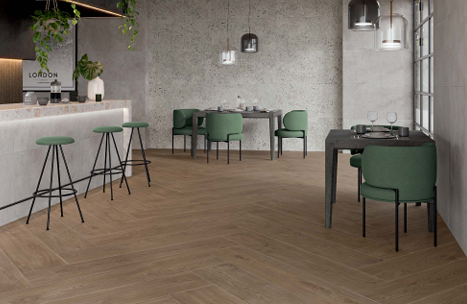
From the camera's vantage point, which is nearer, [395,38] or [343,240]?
[343,240]

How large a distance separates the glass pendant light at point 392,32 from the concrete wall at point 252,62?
17.0ft

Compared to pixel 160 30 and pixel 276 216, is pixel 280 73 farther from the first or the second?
pixel 276 216

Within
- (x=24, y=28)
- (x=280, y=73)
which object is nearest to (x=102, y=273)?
(x=24, y=28)

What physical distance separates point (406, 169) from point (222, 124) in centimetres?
494

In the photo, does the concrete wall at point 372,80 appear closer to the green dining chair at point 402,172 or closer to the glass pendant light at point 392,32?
the glass pendant light at point 392,32

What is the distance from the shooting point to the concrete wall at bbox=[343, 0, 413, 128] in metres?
9.09

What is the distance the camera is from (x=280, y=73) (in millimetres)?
9953

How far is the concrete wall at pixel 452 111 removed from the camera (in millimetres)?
3736

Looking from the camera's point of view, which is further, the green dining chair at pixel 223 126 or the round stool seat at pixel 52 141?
the green dining chair at pixel 223 126

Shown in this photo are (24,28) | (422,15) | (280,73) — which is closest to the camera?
(24,28)

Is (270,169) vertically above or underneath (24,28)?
underneath

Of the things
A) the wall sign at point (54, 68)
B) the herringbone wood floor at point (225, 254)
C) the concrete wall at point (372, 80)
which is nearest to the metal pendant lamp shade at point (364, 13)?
the herringbone wood floor at point (225, 254)

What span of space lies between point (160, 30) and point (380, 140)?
7.13 metres

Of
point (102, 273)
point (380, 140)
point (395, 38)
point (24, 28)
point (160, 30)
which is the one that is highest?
point (160, 30)
